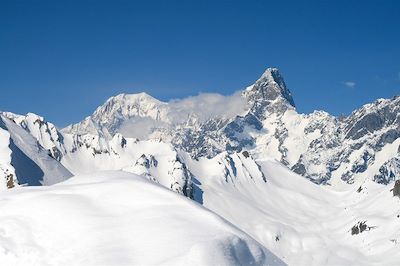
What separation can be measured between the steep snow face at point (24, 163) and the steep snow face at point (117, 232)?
55.1m

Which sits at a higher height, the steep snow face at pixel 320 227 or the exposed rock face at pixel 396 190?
the exposed rock face at pixel 396 190

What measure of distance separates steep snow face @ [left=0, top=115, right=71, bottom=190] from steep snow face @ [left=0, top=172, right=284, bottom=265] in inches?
2171

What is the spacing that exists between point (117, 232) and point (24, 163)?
7596cm

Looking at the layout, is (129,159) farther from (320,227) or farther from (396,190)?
(396,190)

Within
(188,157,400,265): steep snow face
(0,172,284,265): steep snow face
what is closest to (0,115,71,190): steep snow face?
Answer: (0,172,284,265): steep snow face

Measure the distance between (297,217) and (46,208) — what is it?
536ft

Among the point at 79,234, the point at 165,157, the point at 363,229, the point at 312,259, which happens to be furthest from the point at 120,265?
the point at 165,157

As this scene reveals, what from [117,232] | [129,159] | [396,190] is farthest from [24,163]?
[396,190]

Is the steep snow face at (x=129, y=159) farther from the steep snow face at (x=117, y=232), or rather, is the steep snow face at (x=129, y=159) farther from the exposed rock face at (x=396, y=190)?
the steep snow face at (x=117, y=232)

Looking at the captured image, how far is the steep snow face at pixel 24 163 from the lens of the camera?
89.1 meters

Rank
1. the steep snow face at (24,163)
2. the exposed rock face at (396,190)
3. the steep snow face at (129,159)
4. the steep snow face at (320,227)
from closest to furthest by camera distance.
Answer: the steep snow face at (24,163) < the steep snow face at (320,227) < the steep snow face at (129,159) < the exposed rock face at (396,190)

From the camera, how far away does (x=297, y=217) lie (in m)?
189

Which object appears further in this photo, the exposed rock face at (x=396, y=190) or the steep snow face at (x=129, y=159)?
the exposed rock face at (x=396, y=190)

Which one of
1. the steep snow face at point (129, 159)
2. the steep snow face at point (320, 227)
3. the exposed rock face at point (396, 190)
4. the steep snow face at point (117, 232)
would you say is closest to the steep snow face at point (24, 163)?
the steep snow face at point (129, 159)
